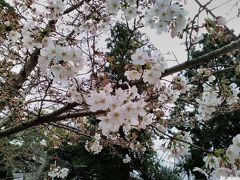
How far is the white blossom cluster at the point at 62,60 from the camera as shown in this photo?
2.08 meters

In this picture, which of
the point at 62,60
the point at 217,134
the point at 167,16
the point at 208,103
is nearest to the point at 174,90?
the point at 208,103

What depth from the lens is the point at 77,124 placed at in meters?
5.54

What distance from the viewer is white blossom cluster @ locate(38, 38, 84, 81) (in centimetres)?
208

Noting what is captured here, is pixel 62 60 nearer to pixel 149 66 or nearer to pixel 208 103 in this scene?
pixel 149 66

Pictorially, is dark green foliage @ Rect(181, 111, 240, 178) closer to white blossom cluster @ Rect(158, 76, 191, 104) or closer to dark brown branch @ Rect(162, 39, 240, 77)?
white blossom cluster @ Rect(158, 76, 191, 104)

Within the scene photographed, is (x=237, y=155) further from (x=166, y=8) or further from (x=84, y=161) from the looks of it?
(x=84, y=161)

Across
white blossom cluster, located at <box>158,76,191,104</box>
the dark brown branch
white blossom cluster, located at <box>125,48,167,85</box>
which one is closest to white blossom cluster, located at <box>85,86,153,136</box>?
white blossom cluster, located at <box>125,48,167,85</box>

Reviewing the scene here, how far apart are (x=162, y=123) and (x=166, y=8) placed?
158cm

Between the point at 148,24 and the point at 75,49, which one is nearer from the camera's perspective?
the point at 75,49

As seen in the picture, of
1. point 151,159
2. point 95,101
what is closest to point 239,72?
point 95,101

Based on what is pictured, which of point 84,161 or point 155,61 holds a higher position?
point 84,161

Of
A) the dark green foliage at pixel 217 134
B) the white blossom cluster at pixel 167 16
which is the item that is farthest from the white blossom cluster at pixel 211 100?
the dark green foliage at pixel 217 134

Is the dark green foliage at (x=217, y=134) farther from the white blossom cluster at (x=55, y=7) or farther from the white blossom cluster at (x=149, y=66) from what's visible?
the white blossom cluster at (x=149, y=66)

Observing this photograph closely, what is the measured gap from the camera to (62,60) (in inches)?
83.4
